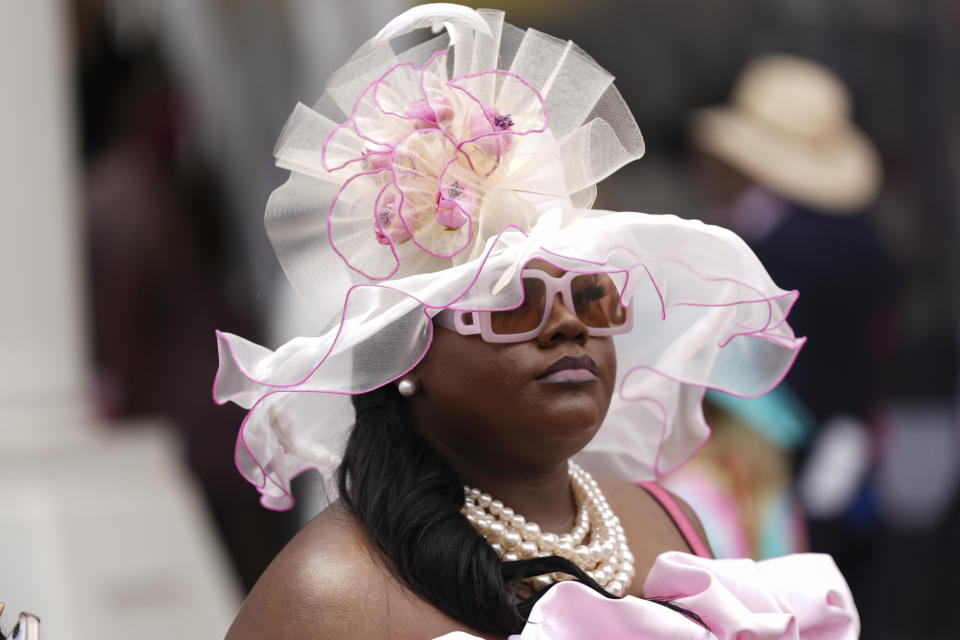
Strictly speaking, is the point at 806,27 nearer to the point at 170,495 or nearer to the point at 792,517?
the point at 792,517

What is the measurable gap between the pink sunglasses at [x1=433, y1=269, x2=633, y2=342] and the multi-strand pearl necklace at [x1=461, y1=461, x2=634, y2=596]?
0.24m

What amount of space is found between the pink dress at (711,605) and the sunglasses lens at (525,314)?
0.34m

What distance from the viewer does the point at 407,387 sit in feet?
5.93

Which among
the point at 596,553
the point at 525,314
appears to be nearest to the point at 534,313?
the point at 525,314

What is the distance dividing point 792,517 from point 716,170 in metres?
1.33

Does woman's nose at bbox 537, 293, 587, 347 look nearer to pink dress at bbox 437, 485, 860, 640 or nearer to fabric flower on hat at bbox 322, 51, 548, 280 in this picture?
fabric flower on hat at bbox 322, 51, 548, 280

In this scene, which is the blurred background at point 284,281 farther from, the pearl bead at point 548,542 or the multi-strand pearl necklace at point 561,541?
the pearl bead at point 548,542

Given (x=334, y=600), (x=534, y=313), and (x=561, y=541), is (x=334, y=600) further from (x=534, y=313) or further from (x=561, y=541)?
(x=534, y=313)

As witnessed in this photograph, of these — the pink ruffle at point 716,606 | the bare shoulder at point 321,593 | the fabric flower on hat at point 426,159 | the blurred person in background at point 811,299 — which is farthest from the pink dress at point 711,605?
the blurred person in background at point 811,299

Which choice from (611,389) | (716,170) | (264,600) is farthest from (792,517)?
(264,600)

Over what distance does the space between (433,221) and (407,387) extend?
0.24m

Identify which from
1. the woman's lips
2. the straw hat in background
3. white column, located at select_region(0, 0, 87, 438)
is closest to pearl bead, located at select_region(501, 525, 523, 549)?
the woman's lips

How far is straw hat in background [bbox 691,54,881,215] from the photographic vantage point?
4.62 metres

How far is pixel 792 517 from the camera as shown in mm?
4293
